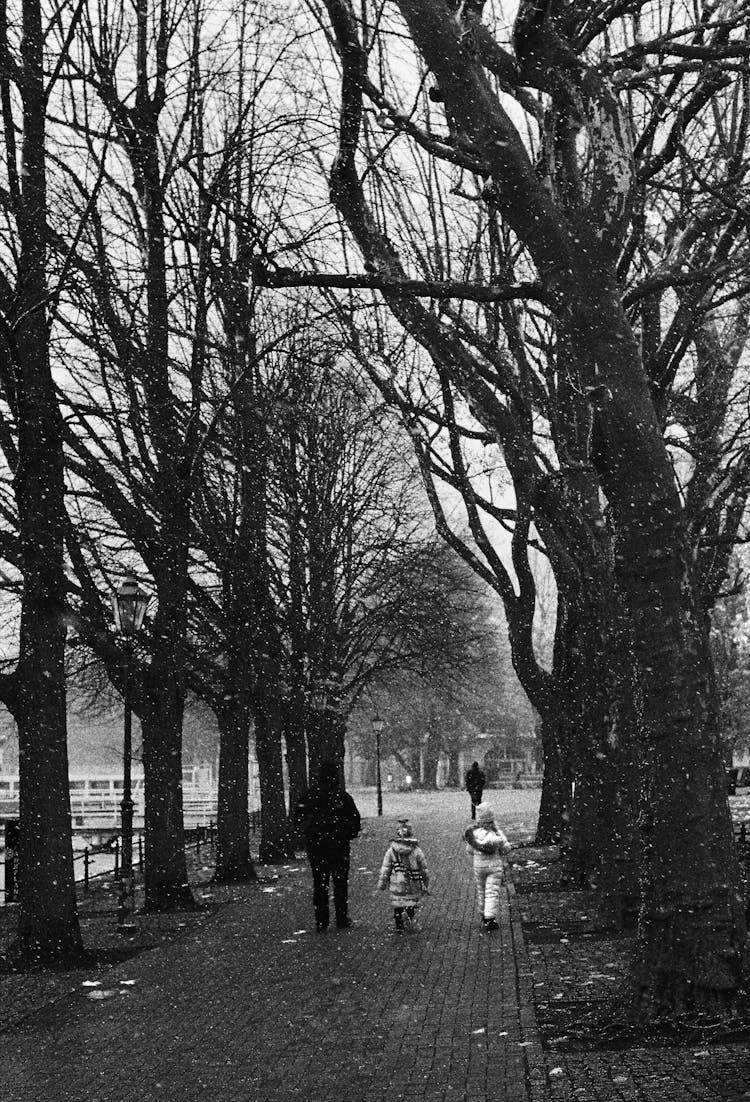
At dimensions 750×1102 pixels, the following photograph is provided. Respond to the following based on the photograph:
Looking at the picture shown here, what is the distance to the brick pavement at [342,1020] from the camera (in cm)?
705

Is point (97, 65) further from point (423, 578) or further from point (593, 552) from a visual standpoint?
point (423, 578)

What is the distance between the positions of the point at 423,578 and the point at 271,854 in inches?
270

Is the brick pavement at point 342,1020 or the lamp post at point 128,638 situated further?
the lamp post at point 128,638

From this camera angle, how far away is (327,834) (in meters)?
14.6

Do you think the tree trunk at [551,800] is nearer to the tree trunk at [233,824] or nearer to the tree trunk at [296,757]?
the tree trunk at [296,757]

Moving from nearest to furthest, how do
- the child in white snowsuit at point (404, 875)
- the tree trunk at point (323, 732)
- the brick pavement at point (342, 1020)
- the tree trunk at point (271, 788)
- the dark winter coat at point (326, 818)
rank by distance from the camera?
the brick pavement at point (342, 1020) → the child in white snowsuit at point (404, 875) → the dark winter coat at point (326, 818) → the tree trunk at point (271, 788) → the tree trunk at point (323, 732)

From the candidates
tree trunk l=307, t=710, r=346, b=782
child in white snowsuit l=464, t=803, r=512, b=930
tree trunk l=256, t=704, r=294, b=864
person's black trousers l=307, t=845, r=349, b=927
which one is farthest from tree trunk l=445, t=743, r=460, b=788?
child in white snowsuit l=464, t=803, r=512, b=930

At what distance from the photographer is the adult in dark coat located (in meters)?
14.5

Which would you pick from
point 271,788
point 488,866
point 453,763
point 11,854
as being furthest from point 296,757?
point 453,763

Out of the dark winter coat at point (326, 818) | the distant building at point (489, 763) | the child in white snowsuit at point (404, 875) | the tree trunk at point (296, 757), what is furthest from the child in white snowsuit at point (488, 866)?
the distant building at point (489, 763)

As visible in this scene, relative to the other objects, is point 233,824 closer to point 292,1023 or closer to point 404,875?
point 404,875

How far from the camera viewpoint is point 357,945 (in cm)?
1341

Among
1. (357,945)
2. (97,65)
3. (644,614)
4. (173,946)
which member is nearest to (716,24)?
(644,614)

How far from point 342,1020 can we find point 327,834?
537cm
